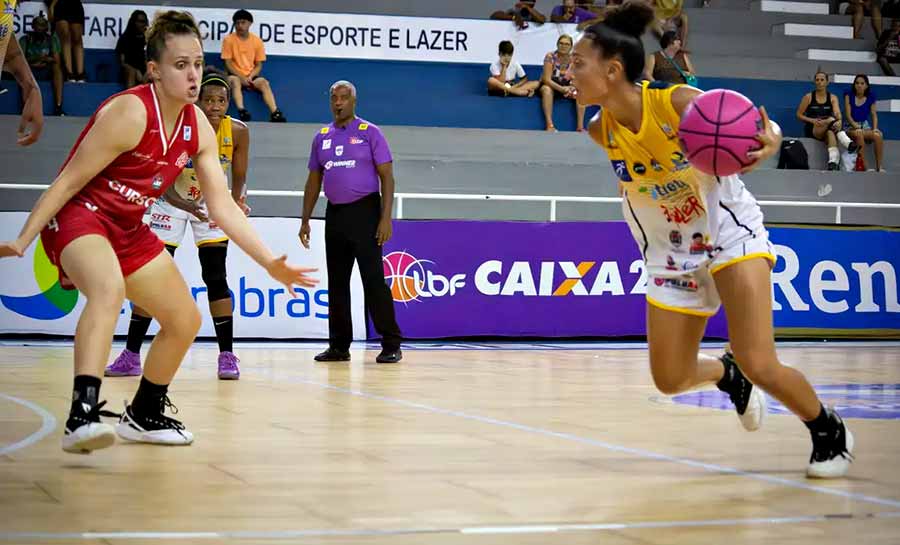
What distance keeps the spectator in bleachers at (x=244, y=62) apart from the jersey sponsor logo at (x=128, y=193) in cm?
1208

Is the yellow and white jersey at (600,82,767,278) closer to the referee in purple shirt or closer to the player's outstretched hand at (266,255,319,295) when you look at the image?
the player's outstretched hand at (266,255,319,295)

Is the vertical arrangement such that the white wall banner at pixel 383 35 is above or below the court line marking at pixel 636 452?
above

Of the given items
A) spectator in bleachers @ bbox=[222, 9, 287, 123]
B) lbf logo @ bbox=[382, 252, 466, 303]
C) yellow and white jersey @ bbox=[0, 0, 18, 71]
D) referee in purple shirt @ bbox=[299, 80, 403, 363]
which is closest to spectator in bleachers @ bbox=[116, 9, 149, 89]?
spectator in bleachers @ bbox=[222, 9, 287, 123]

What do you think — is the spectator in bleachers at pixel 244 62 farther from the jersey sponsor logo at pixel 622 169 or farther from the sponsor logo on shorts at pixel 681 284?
the sponsor logo on shorts at pixel 681 284

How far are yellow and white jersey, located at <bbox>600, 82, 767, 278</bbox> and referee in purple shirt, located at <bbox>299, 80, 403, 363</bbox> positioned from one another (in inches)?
224

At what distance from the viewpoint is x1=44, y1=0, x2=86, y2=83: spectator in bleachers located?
1706 cm

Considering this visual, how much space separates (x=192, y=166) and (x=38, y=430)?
3.55 metres

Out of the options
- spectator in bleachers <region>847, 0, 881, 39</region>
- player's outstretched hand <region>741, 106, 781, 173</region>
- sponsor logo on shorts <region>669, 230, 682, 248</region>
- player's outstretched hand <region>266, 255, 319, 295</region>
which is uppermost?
spectator in bleachers <region>847, 0, 881, 39</region>

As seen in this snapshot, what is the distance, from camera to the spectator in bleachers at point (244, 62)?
17.5m

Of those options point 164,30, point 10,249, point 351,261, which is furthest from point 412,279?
point 10,249

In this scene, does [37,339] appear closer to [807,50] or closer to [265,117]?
[265,117]

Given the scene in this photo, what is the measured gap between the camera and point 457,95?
19.2 m

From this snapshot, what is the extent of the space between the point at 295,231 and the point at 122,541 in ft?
31.6

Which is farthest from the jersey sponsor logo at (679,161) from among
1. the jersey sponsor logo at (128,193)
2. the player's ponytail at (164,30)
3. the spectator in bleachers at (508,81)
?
the spectator in bleachers at (508,81)
